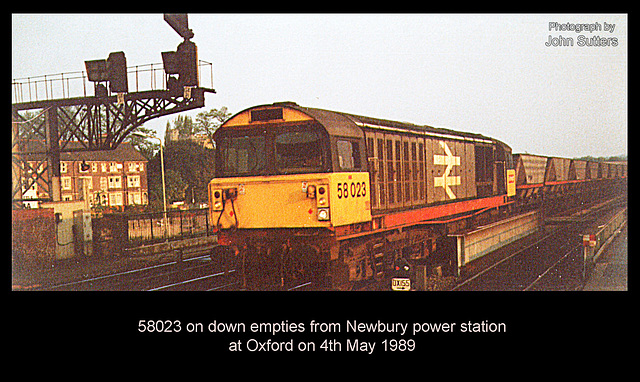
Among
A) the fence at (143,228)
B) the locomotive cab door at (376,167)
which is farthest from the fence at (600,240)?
the fence at (143,228)

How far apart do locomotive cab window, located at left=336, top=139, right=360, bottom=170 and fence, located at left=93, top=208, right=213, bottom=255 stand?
629 centimetres

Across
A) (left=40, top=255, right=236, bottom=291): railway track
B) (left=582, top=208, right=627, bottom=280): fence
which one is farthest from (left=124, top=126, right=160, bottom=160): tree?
(left=582, top=208, right=627, bottom=280): fence

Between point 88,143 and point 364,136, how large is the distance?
19.6ft

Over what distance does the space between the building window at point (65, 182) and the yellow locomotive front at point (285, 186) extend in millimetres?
5870

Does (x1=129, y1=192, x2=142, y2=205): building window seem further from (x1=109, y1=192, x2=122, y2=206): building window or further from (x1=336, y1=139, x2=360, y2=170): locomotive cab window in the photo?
(x1=336, y1=139, x2=360, y2=170): locomotive cab window

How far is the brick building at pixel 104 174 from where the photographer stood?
12649mm

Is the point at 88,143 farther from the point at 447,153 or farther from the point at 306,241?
the point at 447,153

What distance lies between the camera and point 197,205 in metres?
14.5

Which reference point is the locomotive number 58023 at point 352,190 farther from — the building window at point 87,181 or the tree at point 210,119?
the building window at point 87,181

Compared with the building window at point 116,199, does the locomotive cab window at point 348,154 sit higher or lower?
higher

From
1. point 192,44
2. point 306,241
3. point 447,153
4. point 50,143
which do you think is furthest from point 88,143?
point 447,153

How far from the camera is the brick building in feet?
41.5

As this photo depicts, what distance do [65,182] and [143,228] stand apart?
7.46 feet
